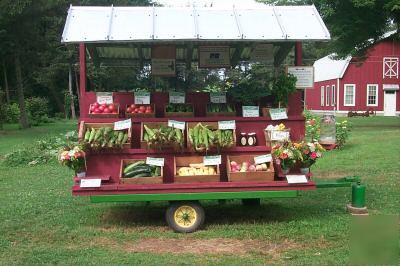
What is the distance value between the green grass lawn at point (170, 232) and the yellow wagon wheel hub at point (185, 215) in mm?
217

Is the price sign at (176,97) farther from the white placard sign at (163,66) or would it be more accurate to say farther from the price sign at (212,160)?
the white placard sign at (163,66)

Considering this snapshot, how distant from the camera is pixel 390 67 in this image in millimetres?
44500

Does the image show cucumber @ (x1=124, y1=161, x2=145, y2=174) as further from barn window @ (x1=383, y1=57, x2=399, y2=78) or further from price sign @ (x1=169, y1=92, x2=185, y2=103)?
barn window @ (x1=383, y1=57, x2=399, y2=78)

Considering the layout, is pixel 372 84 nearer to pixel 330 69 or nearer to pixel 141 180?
pixel 330 69

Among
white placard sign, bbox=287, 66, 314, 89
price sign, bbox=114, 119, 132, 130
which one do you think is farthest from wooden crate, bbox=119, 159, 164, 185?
white placard sign, bbox=287, 66, 314, 89

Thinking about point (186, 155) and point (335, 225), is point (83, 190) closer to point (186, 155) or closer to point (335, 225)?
point (186, 155)

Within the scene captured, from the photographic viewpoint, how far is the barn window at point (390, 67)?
44531mm

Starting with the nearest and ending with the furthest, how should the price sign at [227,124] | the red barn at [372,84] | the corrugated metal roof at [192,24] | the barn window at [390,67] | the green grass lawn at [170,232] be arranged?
the green grass lawn at [170,232], the corrugated metal roof at [192,24], the price sign at [227,124], the red barn at [372,84], the barn window at [390,67]

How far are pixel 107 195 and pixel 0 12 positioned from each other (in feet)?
61.4

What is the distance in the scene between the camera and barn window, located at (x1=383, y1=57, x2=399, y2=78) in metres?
44.5

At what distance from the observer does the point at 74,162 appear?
722 centimetres

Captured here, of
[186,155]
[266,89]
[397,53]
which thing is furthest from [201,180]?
[397,53]

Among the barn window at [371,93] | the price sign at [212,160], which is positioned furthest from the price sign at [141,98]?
the barn window at [371,93]

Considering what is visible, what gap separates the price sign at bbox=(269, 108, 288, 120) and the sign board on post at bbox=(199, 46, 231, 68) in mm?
1696
